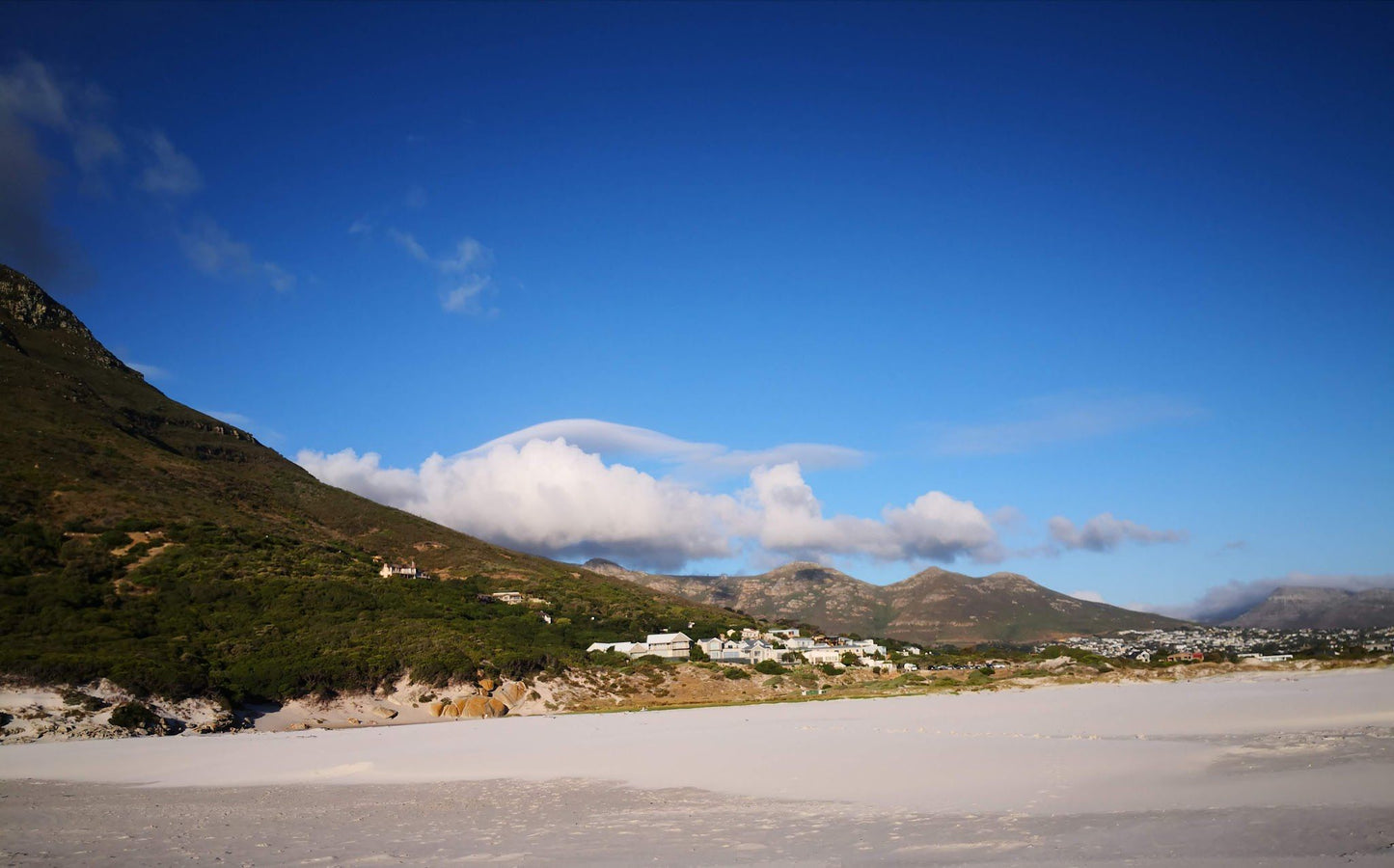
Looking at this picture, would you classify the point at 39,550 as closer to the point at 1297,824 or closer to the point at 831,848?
the point at 831,848

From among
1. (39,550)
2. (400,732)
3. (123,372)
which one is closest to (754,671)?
(400,732)

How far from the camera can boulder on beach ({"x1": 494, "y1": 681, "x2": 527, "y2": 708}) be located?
46.1m

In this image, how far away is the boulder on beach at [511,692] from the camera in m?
46.1

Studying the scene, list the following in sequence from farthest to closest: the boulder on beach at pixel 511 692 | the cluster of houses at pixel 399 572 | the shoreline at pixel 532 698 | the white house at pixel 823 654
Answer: the cluster of houses at pixel 399 572
the white house at pixel 823 654
the boulder on beach at pixel 511 692
the shoreline at pixel 532 698

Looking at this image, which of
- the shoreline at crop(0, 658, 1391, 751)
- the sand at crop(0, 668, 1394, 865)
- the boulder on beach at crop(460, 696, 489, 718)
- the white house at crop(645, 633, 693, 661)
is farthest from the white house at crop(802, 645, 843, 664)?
the sand at crop(0, 668, 1394, 865)

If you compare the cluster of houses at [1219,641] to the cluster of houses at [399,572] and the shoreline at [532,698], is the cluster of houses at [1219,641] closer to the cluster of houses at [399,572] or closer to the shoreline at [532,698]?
the shoreline at [532,698]

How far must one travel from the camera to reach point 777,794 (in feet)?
45.9

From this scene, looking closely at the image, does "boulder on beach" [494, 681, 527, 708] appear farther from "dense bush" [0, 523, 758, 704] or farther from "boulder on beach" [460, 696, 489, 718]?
"boulder on beach" [460, 696, 489, 718]

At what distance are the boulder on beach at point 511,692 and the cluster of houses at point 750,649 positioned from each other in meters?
12.6

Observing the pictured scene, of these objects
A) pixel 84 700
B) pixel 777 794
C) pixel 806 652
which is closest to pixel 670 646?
pixel 806 652

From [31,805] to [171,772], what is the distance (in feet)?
21.0

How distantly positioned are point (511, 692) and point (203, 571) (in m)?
26.0

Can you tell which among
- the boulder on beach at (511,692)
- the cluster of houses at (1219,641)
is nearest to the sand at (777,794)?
the boulder on beach at (511,692)

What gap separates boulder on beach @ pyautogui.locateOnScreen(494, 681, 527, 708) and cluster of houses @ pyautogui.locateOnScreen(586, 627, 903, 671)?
41.3 feet
